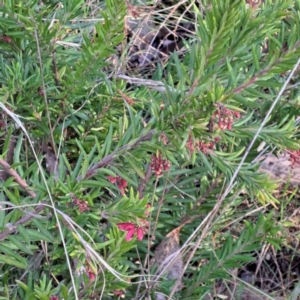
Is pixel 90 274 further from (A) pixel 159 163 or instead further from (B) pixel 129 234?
(A) pixel 159 163

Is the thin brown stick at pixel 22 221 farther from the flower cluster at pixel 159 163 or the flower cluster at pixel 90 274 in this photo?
the flower cluster at pixel 159 163

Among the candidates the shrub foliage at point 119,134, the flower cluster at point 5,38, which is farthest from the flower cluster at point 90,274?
the flower cluster at point 5,38

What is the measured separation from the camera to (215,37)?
1047 millimetres

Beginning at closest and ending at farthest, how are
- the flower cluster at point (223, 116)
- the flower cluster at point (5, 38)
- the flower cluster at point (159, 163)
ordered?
the flower cluster at point (223, 116)
the flower cluster at point (159, 163)
the flower cluster at point (5, 38)

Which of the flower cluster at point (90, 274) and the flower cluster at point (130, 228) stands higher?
the flower cluster at point (130, 228)

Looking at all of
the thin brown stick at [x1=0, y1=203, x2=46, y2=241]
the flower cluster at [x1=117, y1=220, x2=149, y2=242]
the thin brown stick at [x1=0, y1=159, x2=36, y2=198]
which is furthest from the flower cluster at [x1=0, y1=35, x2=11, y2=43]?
the flower cluster at [x1=117, y1=220, x2=149, y2=242]

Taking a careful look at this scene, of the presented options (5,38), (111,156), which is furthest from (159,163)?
(5,38)

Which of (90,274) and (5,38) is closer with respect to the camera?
(90,274)

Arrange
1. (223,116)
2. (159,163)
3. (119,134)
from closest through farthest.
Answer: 1. (223,116)
2. (159,163)
3. (119,134)

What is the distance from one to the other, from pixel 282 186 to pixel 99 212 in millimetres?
1294

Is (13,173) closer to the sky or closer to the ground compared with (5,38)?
closer to the ground

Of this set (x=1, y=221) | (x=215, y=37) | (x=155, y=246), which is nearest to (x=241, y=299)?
(x=155, y=246)

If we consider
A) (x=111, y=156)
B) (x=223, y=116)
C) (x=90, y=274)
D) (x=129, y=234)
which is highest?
(x=223, y=116)

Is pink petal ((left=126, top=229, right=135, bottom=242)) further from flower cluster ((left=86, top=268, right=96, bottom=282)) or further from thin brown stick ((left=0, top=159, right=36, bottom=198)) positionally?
thin brown stick ((left=0, top=159, right=36, bottom=198))
